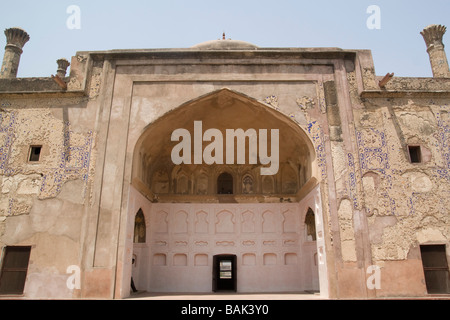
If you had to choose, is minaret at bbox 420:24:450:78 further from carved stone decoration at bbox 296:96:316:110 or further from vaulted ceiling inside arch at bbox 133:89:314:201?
vaulted ceiling inside arch at bbox 133:89:314:201

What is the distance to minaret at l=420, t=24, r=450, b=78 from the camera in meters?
10.4

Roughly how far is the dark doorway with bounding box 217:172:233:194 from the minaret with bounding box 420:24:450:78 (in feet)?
23.8

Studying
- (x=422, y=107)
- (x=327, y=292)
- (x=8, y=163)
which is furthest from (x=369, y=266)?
(x=8, y=163)

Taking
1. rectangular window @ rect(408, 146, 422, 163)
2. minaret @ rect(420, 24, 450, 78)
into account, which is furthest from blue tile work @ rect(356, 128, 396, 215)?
minaret @ rect(420, 24, 450, 78)

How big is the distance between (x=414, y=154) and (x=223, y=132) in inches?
202

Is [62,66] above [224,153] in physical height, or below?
above

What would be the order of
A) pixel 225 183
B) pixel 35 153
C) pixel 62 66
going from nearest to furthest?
1. pixel 35 153
2. pixel 225 183
3. pixel 62 66

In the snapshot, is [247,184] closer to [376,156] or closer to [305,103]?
[305,103]

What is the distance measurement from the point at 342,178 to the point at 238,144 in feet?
12.3

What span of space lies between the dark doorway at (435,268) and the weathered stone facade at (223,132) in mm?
191

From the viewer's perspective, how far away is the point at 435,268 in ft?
Result: 24.3

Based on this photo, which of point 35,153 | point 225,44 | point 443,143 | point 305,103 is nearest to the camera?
point 443,143

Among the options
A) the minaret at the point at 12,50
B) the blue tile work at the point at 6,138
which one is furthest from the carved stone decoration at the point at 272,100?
the minaret at the point at 12,50

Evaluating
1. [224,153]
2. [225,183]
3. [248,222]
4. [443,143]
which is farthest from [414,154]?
[225,183]
